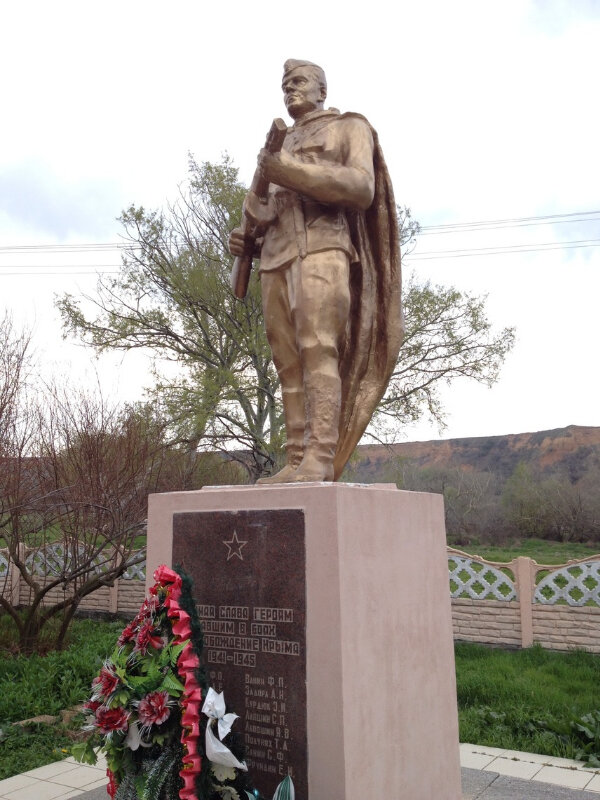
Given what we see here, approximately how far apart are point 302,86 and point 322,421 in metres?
1.56

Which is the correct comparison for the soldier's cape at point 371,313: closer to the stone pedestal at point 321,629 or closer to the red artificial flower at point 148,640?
the stone pedestal at point 321,629

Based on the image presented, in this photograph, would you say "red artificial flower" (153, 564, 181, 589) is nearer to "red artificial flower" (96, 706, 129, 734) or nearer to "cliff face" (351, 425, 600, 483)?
"red artificial flower" (96, 706, 129, 734)

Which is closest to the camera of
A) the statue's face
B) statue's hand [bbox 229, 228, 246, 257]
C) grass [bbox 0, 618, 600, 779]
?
the statue's face

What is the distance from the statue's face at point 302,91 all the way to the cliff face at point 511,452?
30.3 meters

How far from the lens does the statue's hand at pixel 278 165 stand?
2.82 m

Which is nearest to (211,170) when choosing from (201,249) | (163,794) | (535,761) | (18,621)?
(201,249)

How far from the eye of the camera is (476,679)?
6.17m

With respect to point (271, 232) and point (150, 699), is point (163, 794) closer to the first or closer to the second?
point (150, 699)

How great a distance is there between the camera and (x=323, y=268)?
2.91 m

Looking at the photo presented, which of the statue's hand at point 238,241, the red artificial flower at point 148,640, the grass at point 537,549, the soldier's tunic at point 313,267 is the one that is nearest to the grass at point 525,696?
the soldier's tunic at point 313,267

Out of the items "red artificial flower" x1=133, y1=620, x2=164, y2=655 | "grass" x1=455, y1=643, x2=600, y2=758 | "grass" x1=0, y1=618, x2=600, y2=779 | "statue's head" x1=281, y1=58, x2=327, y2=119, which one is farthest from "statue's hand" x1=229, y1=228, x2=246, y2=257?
"grass" x1=455, y1=643, x2=600, y2=758

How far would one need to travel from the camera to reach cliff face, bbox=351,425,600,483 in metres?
34.6

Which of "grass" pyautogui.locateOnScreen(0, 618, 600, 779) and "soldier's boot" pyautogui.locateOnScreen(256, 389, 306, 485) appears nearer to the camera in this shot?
"soldier's boot" pyautogui.locateOnScreen(256, 389, 306, 485)

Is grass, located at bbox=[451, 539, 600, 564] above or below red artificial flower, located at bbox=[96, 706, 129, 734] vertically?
below
